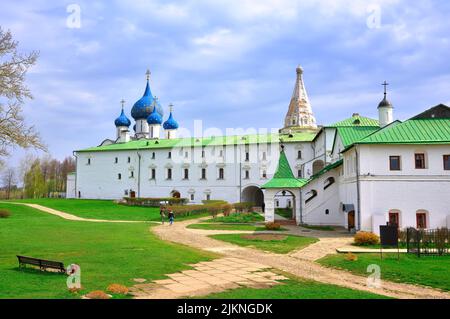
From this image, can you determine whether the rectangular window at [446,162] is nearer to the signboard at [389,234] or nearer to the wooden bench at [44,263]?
the signboard at [389,234]

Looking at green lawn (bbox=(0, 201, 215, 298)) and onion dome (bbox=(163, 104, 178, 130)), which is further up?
onion dome (bbox=(163, 104, 178, 130))

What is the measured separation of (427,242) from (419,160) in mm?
8463

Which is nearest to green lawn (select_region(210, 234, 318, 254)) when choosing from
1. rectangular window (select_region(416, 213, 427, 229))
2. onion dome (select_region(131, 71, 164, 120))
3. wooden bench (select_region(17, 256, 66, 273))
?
rectangular window (select_region(416, 213, 427, 229))

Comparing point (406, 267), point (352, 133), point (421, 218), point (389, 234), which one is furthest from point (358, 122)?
Answer: point (406, 267)

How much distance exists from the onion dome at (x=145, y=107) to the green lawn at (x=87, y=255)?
42.7m

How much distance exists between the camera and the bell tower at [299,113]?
63.9 meters

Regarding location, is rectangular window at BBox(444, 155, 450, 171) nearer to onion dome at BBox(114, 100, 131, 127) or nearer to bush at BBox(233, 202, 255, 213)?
bush at BBox(233, 202, 255, 213)

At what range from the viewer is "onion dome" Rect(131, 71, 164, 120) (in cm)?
6712

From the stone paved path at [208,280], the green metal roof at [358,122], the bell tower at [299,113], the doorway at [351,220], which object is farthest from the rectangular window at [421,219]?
the bell tower at [299,113]

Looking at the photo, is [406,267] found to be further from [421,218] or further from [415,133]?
[415,133]

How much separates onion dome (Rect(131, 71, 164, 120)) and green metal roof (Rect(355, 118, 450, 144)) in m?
47.1

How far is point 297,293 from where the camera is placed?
32.1ft

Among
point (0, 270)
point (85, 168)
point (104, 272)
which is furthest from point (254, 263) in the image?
point (85, 168)
